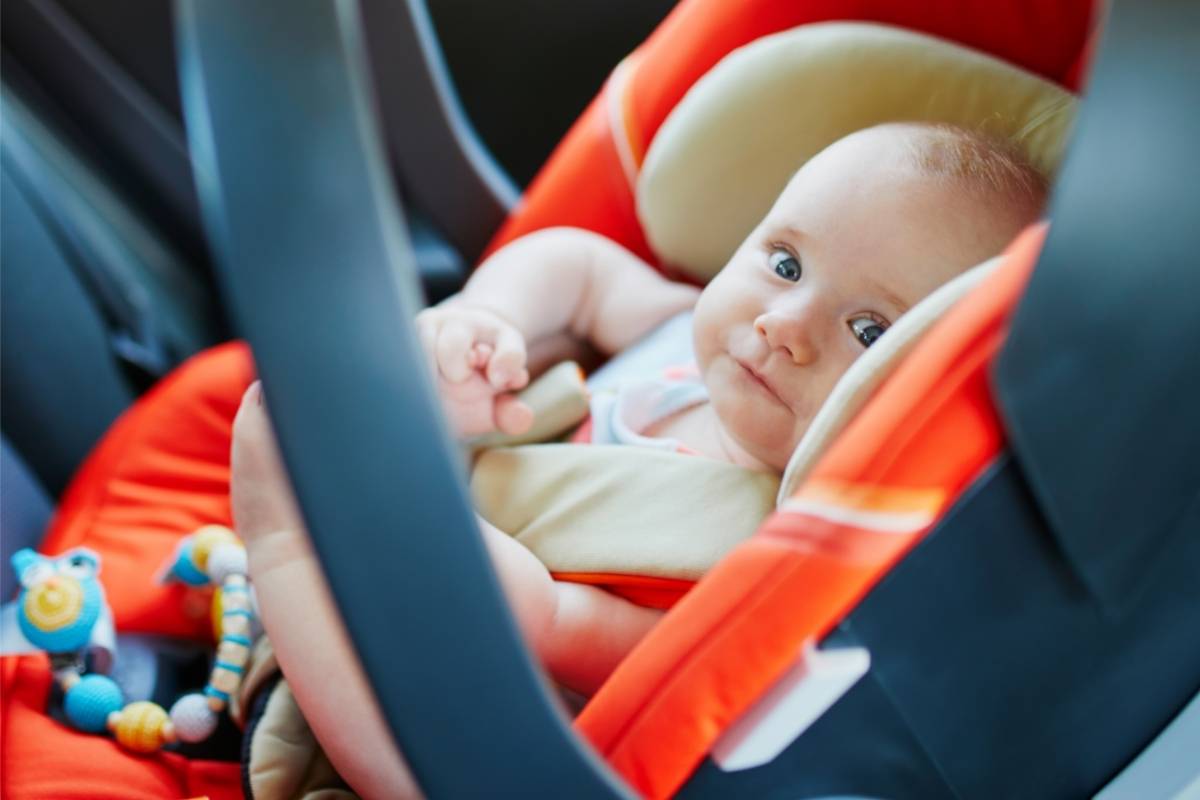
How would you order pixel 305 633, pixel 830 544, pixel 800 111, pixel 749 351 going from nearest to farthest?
pixel 830 544 → pixel 305 633 → pixel 749 351 → pixel 800 111

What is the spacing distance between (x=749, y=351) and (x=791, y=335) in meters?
0.04

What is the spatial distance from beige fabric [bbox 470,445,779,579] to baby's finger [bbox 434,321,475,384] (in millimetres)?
99

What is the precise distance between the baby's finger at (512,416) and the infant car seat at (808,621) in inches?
11.5

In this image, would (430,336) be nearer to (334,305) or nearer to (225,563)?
(225,563)

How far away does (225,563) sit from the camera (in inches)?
34.0

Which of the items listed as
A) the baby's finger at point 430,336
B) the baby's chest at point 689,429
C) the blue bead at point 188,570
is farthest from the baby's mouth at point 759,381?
the blue bead at point 188,570

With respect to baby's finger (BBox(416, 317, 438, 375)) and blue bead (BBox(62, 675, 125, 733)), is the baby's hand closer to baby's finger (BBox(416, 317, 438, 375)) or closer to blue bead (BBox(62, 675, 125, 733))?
baby's finger (BBox(416, 317, 438, 375))

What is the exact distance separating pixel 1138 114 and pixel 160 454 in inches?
32.9

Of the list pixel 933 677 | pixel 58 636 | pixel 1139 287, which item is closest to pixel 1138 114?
pixel 1139 287

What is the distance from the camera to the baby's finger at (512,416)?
89cm

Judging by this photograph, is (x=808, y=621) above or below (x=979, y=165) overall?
below

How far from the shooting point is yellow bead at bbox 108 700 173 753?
80 cm

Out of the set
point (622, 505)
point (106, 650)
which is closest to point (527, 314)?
point (622, 505)

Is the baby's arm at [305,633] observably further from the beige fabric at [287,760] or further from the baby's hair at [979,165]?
the baby's hair at [979,165]
